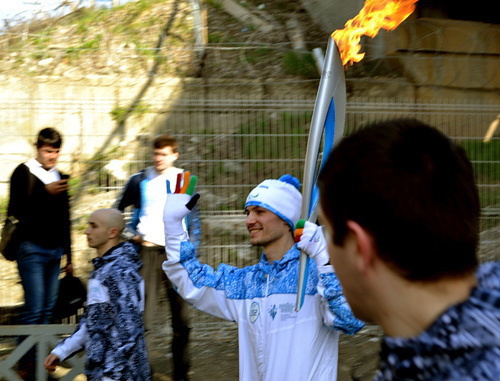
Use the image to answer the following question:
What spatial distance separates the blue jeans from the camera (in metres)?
5.36

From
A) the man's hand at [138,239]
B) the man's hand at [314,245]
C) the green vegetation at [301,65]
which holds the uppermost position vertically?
the green vegetation at [301,65]

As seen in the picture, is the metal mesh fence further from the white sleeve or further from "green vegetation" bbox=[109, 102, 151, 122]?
the white sleeve

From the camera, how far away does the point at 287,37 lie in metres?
12.0

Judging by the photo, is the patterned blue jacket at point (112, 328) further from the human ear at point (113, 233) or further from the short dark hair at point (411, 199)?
the short dark hair at point (411, 199)

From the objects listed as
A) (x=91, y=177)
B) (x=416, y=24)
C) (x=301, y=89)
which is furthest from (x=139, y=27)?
(x=91, y=177)

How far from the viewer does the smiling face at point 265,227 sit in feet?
10.9

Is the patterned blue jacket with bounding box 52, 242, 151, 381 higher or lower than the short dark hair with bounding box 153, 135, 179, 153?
lower

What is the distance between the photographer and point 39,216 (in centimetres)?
534

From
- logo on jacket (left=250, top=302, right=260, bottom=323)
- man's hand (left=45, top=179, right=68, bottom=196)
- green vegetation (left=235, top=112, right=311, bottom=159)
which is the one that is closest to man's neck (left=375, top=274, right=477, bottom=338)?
logo on jacket (left=250, top=302, right=260, bottom=323)

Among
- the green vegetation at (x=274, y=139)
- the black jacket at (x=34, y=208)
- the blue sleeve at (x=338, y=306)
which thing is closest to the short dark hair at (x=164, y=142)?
the black jacket at (x=34, y=208)

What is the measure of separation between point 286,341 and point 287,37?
31.4 feet

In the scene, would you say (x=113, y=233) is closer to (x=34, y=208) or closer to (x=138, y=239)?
(x=138, y=239)

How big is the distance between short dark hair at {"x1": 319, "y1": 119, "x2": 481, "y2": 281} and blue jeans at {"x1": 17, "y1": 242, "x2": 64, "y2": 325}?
4477 millimetres

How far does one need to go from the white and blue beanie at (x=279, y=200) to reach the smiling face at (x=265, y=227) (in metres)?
0.03
